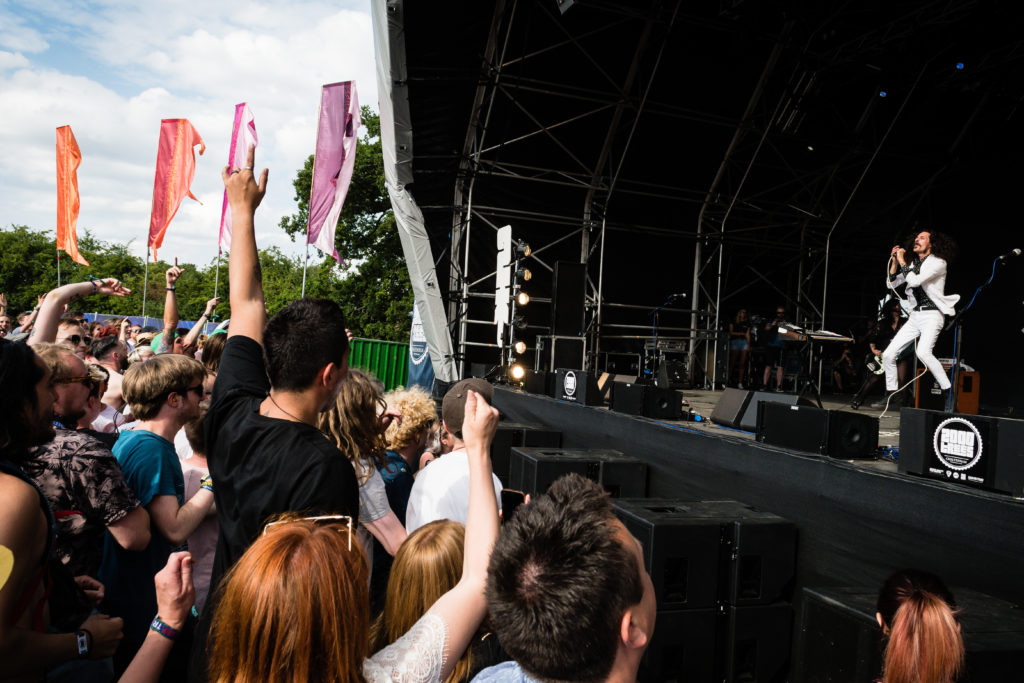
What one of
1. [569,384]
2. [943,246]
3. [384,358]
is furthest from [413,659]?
[384,358]

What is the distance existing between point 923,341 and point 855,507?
351 cm

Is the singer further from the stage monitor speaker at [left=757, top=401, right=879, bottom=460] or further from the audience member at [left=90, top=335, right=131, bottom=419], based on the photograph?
the audience member at [left=90, top=335, right=131, bottom=419]

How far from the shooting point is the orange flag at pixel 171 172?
1137 cm

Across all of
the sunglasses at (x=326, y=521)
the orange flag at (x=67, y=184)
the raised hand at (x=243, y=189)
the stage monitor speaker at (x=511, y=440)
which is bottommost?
the stage monitor speaker at (x=511, y=440)

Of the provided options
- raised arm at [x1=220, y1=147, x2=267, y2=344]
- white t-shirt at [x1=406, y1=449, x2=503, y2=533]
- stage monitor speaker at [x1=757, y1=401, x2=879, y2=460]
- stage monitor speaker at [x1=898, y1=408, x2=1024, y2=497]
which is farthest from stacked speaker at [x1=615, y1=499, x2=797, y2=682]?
raised arm at [x1=220, y1=147, x2=267, y2=344]

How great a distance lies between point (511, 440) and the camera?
18.9 ft

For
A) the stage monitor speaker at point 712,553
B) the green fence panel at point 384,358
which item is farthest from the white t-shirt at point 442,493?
the green fence panel at point 384,358

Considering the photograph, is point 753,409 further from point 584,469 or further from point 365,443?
point 365,443

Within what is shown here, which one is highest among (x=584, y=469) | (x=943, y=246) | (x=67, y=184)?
(x=67, y=184)

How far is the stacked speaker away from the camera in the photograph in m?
2.76

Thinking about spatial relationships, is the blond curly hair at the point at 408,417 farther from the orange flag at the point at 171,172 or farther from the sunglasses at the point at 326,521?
the orange flag at the point at 171,172

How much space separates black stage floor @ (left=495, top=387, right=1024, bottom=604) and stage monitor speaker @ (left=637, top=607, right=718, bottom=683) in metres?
0.61

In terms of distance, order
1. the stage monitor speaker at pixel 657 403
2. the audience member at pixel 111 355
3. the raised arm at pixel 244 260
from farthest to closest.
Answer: the stage monitor speaker at pixel 657 403 < the audience member at pixel 111 355 < the raised arm at pixel 244 260

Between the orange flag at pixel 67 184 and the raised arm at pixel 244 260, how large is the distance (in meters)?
12.0
